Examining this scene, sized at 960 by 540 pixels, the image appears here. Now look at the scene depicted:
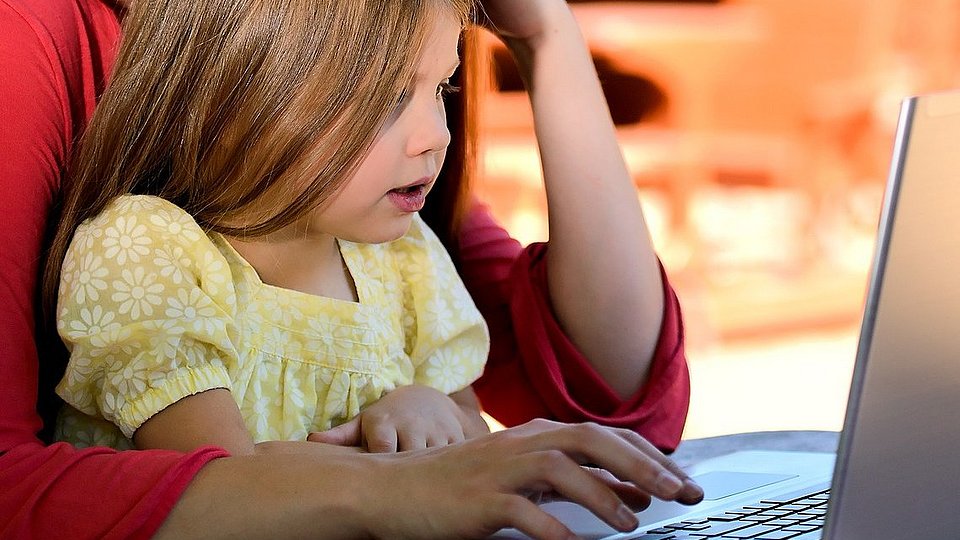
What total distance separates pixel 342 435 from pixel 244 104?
242mm

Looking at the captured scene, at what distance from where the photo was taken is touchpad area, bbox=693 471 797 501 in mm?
827

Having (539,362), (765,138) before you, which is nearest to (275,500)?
(539,362)

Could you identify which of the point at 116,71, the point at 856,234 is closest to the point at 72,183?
the point at 116,71

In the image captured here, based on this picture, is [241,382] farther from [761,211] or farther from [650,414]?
[761,211]

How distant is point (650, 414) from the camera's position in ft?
3.47

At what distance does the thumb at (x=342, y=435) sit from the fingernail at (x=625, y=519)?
30 cm

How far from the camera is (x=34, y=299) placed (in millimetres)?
810

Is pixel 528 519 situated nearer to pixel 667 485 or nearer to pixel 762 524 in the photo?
pixel 667 485

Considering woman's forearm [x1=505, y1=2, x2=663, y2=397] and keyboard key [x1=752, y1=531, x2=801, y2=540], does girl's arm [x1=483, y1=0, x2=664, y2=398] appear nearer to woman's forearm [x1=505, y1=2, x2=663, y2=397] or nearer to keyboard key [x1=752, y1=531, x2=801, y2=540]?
woman's forearm [x1=505, y1=2, x2=663, y2=397]

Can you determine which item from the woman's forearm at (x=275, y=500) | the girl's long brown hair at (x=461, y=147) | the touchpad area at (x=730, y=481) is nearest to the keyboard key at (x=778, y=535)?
the touchpad area at (x=730, y=481)

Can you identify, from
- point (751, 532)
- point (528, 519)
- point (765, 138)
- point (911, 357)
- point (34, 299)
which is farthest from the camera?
point (765, 138)

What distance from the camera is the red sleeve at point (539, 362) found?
42.1 inches

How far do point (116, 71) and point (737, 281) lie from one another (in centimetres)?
247

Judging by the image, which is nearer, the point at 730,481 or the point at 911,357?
the point at 911,357
